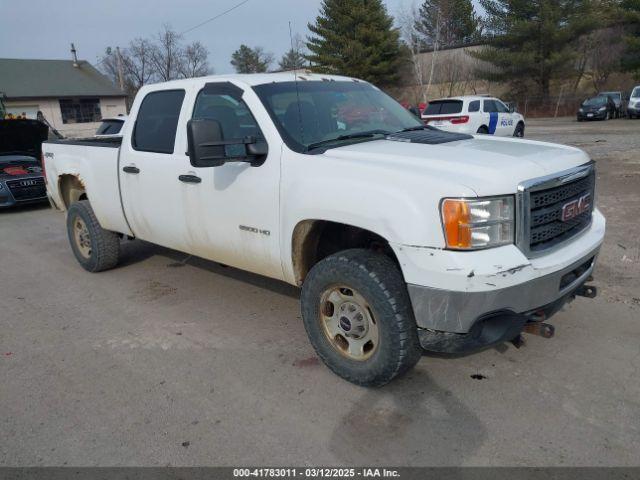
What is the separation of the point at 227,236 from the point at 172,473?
5.95 feet

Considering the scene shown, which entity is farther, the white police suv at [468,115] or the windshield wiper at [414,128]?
the white police suv at [468,115]

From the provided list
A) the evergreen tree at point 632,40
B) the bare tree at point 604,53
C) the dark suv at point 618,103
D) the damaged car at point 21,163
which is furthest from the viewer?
the bare tree at point 604,53

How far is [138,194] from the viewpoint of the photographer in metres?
4.78

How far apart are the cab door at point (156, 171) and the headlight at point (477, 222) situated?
233cm

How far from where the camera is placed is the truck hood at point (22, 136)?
10781mm

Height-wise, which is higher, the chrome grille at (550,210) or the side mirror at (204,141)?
the side mirror at (204,141)

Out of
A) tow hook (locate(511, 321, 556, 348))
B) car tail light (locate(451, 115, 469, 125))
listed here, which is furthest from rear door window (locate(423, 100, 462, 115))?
tow hook (locate(511, 321, 556, 348))

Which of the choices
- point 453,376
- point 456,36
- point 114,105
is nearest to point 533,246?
point 453,376

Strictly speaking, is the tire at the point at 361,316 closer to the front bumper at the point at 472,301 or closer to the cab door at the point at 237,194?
the front bumper at the point at 472,301

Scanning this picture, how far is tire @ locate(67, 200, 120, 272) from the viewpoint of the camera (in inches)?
222

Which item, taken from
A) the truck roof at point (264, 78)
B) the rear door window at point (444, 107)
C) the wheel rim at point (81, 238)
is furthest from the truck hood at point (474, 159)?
the rear door window at point (444, 107)

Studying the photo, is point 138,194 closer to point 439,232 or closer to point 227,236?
point 227,236

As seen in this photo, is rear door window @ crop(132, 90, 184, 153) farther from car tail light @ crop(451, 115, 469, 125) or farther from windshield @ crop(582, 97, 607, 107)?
windshield @ crop(582, 97, 607, 107)

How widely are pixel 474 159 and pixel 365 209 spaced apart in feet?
2.30
